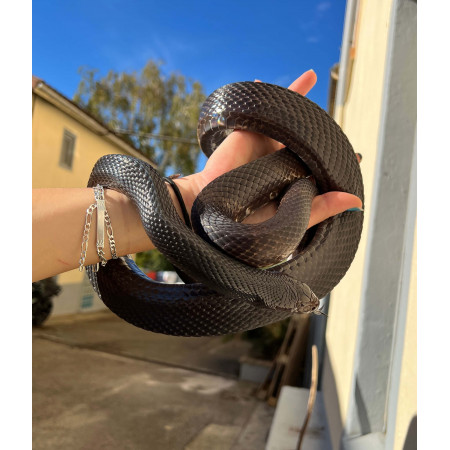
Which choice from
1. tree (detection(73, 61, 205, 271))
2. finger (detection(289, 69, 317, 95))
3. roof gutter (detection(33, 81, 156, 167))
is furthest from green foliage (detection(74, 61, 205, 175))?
finger (detection(289, 69, 317, 95))

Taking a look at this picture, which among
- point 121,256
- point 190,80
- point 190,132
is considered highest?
point 190,80

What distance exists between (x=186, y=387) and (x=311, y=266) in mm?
5340

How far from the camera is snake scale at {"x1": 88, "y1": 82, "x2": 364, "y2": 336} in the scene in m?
0.66

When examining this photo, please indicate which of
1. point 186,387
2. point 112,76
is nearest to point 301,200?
point 186,387

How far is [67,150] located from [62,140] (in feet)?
0.57

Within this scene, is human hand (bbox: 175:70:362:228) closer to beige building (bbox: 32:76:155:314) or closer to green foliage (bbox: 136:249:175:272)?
beige building (bbox: 32:76:155:314)

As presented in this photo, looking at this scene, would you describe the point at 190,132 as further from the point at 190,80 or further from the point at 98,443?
the point at 98,443

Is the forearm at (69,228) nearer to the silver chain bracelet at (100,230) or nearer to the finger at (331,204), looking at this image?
the silver chain bracelet at (100,230)

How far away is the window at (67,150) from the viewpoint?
7.63 meters

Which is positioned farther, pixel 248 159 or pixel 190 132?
pixel 190 132

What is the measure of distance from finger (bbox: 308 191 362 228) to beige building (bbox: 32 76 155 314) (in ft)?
20.3

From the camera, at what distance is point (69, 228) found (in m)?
0.75

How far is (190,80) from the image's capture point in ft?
49.9
